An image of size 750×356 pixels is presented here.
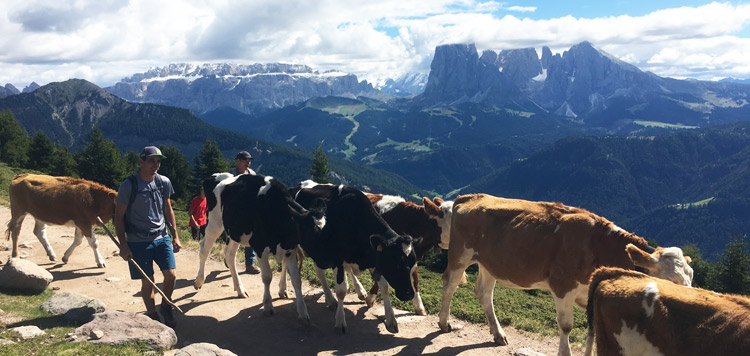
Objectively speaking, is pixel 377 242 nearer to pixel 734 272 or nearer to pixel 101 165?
pixel 734 272

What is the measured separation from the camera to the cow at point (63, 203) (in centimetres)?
1581

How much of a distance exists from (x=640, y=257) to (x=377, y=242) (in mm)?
5706

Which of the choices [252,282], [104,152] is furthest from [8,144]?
[252,282]

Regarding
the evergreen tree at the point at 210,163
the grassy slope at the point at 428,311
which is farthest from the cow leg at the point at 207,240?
the evergreen tree at the point at 210,163

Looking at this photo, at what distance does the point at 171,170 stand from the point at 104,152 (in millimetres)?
12005

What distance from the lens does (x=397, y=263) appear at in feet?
34.6

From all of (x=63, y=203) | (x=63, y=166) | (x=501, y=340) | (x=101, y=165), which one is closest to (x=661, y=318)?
(x=501, y=340)

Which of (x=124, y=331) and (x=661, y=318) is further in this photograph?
(x=124, y=331)

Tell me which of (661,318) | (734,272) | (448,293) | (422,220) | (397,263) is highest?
(661,318)

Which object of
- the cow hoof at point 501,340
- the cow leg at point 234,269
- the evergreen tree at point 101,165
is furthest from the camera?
the evergreen tree at point 101,165

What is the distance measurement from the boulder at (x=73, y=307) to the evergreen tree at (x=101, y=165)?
231ft

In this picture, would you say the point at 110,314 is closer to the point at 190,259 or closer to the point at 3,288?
the point at 3,288

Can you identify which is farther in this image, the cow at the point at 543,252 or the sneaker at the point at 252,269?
the sneaker at the point at 252,269

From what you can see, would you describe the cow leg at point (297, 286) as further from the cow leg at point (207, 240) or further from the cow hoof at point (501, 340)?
the cow hoof at point (501, 340)
